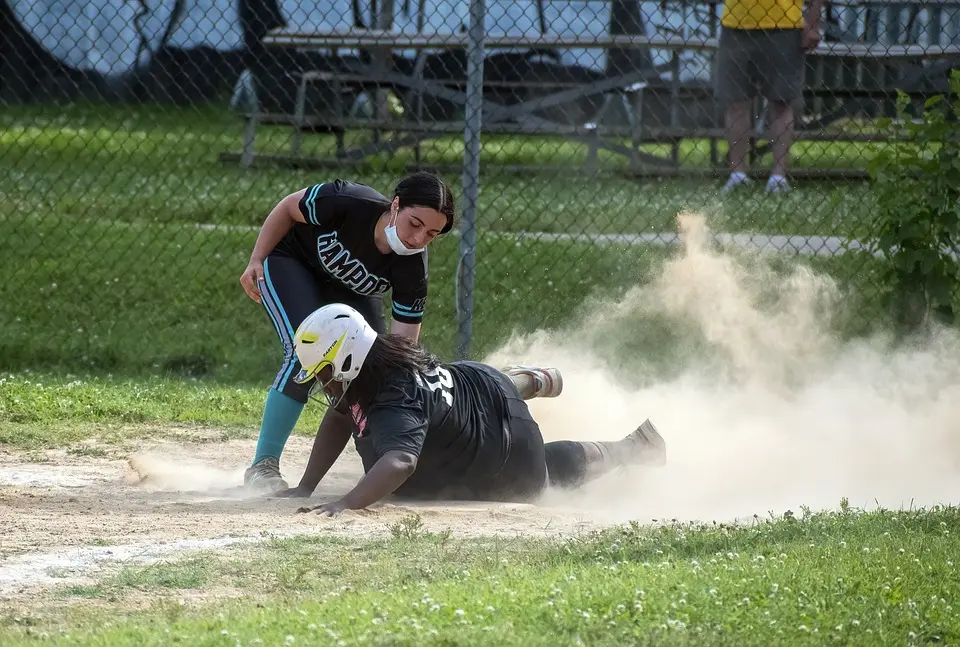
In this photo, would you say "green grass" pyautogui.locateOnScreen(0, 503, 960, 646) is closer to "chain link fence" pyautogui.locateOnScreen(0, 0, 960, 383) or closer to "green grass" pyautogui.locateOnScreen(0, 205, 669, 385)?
"chain link fence" pyautogui.locateOnScreen(0, 0, 960, 383)

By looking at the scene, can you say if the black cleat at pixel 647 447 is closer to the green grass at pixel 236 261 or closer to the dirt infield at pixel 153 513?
the dirt infield at pixel 153 513

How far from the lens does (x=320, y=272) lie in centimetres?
630

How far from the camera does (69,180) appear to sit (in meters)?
13.4

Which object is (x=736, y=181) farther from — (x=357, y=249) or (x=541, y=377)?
(x=357, y=249)

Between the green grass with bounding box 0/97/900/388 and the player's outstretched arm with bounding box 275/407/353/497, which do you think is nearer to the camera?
the player's outstretched arm with bounding box 275/407/353/497

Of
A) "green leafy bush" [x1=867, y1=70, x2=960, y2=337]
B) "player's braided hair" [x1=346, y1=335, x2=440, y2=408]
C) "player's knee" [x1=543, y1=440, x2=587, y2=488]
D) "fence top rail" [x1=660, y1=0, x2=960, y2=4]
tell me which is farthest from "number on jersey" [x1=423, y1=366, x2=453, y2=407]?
"fence top rail" [x1=660, y1=0, x2=960, y2=4]

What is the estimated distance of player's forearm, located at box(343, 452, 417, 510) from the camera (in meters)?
5.21

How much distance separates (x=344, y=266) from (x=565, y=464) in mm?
1386

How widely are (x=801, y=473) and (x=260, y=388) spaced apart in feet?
12.5

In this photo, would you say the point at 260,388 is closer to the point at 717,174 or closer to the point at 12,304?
the point at 12,304

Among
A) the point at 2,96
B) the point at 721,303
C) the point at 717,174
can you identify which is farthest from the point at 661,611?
the point at 2,96

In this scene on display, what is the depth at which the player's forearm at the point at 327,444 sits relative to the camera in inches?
229

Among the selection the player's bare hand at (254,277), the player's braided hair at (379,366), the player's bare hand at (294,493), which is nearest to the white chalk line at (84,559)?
the player's braided hair at (379,366)

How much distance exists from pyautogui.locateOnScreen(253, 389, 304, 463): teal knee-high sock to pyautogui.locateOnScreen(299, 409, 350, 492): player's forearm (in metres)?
0.37
